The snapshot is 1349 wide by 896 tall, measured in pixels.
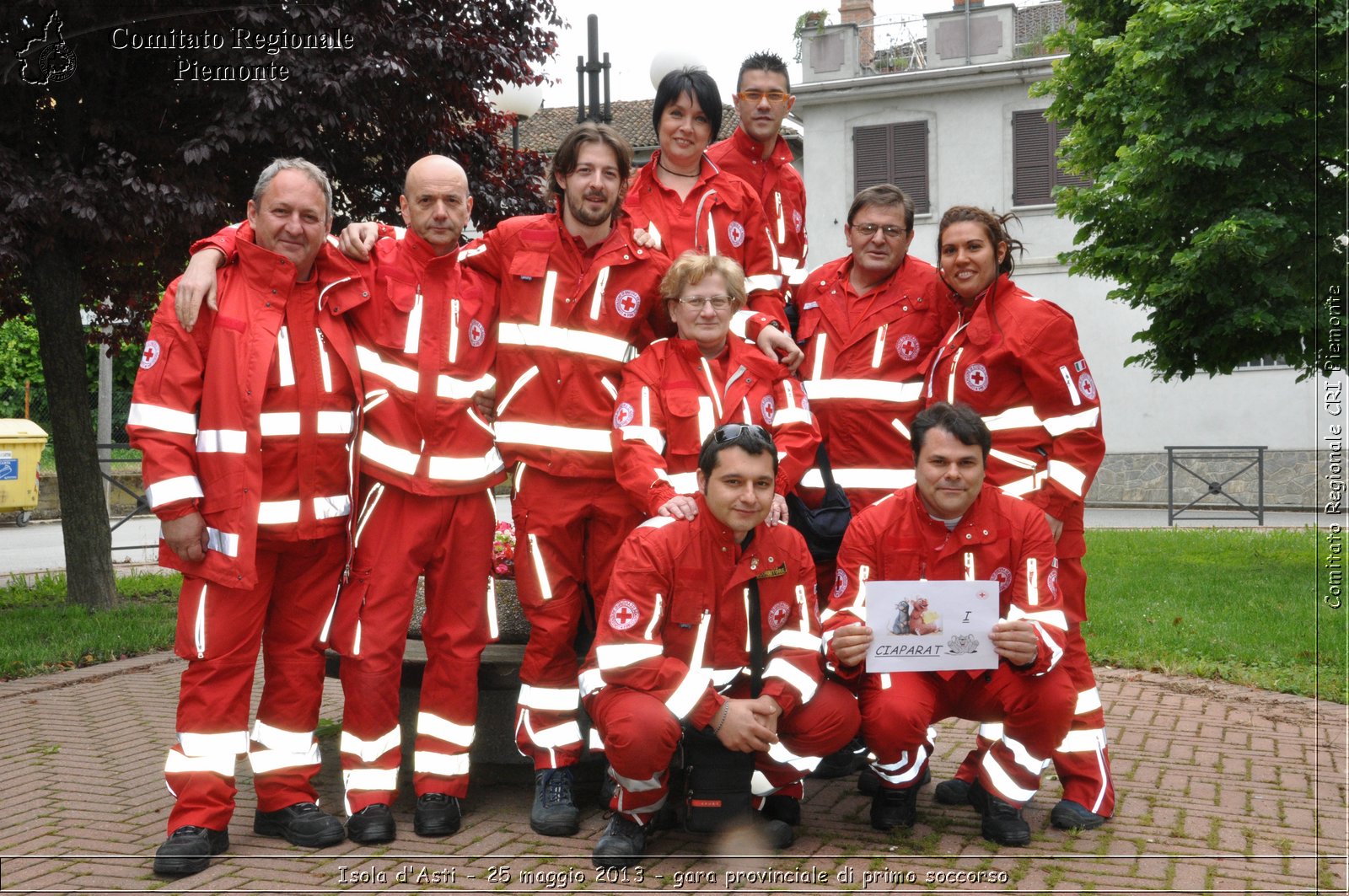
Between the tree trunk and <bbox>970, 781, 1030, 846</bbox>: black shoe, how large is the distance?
766 centimetres

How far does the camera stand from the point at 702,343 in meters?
4.91

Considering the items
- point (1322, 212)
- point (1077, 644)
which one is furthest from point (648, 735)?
point (1322, 212)

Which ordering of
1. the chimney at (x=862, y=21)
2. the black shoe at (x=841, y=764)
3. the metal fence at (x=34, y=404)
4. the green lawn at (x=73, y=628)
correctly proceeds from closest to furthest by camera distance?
the black shoe at (x=841, y=764), the green lawn at (x=73, y=628), the metal fence at (x=34, y=404), the chimney at (x=862, y=21)

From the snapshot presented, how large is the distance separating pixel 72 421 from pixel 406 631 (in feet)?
20.4

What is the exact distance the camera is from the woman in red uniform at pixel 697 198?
534 centimetres

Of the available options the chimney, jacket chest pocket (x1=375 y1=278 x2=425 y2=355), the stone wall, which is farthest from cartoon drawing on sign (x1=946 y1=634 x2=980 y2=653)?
the chimney

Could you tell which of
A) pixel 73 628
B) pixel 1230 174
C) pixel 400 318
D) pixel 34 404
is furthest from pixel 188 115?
pixel 34 404

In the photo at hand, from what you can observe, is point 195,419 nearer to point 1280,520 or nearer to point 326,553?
point 326,553

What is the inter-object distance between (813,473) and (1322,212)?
7.52m

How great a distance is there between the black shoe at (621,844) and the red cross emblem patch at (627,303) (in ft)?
6.35

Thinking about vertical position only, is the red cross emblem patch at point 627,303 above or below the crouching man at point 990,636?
above

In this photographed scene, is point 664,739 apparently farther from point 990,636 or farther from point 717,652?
point 990,636

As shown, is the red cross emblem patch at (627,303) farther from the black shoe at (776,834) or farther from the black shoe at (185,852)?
the black shoe at (185,852)

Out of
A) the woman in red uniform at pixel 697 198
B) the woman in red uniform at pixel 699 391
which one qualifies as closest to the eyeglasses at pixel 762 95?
the woman in red uniform at pixel 697 198
